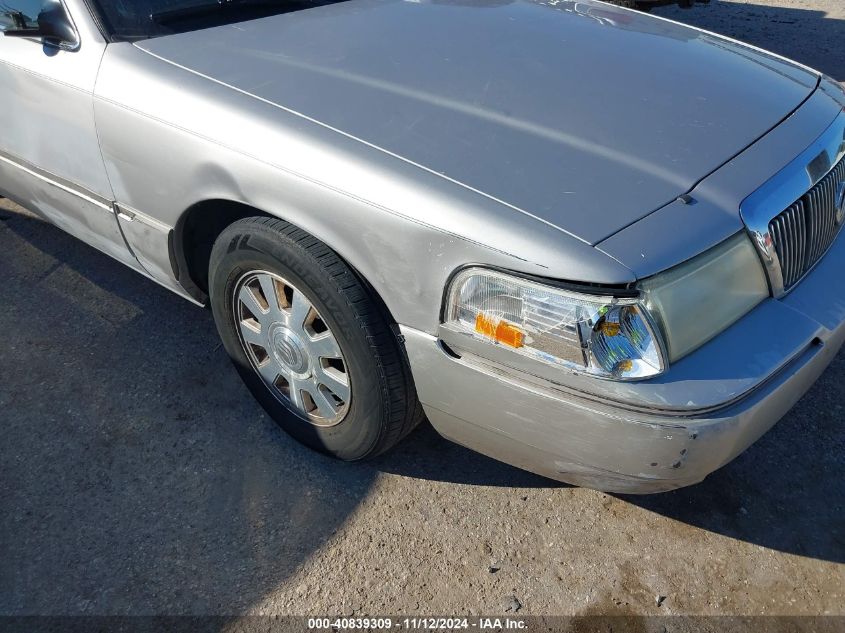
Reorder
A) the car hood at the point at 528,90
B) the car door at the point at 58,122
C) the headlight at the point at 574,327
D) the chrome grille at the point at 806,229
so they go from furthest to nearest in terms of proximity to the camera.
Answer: the car door at the point at 58,122
the chrome grille at the point at 806,229
the car hood at the point at 528,90
the headlight at the point at 574,327

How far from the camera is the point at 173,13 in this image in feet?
8.79

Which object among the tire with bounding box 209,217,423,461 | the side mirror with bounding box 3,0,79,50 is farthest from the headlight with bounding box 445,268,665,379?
the side mirror with bounding box 3,0,79,50

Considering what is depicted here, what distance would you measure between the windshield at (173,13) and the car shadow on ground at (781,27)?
4.94 metres

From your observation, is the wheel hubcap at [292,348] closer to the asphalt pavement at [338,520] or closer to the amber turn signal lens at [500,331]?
the asphalt pavement at [338,520]

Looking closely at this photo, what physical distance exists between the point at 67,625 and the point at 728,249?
2023 millimetres

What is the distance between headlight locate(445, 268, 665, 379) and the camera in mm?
1761

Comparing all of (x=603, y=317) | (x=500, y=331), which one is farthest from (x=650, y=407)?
(x=500, y=331)

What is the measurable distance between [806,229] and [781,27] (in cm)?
602

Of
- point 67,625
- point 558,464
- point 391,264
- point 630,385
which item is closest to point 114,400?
point 67,625

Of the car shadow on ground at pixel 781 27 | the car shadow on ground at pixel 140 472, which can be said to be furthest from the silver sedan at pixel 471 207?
the car shadow on ground at pixel 781 27

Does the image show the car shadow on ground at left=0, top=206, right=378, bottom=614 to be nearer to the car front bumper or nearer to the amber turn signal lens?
the car front bumper

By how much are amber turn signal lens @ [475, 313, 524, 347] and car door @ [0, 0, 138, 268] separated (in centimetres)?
150

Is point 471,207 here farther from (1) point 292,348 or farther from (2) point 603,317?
(1) point 292,348

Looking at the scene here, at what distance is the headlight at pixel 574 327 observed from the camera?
176cm
